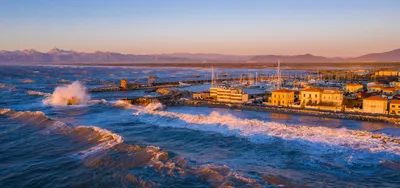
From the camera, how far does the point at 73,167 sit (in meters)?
10.8

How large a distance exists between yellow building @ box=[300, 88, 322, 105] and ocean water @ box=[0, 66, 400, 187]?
14.9ft

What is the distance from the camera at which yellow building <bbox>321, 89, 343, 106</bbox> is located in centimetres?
2331

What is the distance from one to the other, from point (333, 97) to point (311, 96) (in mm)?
1504

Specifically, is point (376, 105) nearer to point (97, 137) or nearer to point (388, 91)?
point (388, 91)

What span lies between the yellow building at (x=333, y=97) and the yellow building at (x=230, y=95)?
6.03m

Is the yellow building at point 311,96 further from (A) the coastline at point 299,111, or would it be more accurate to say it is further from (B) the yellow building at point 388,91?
(B) the yellow building at point 388,91

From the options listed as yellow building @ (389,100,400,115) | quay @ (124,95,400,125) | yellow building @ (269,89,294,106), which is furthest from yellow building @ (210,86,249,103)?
yellow building @ (389,100,400,115)

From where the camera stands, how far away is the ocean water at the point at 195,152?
32.2 feet

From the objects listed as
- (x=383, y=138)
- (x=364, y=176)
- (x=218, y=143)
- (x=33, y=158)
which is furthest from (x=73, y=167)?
(x=383, y=138)

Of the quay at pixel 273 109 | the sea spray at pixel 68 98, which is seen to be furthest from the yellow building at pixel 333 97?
the sea spray at pixel 68 98

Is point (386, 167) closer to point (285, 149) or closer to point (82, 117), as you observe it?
point (285, 149)

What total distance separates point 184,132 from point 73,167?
20.9 ft

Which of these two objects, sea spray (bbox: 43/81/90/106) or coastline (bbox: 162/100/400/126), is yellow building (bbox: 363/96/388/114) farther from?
sea spray (bbox: 43/81/90/106)

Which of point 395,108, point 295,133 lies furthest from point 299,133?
Result: point 395,108
